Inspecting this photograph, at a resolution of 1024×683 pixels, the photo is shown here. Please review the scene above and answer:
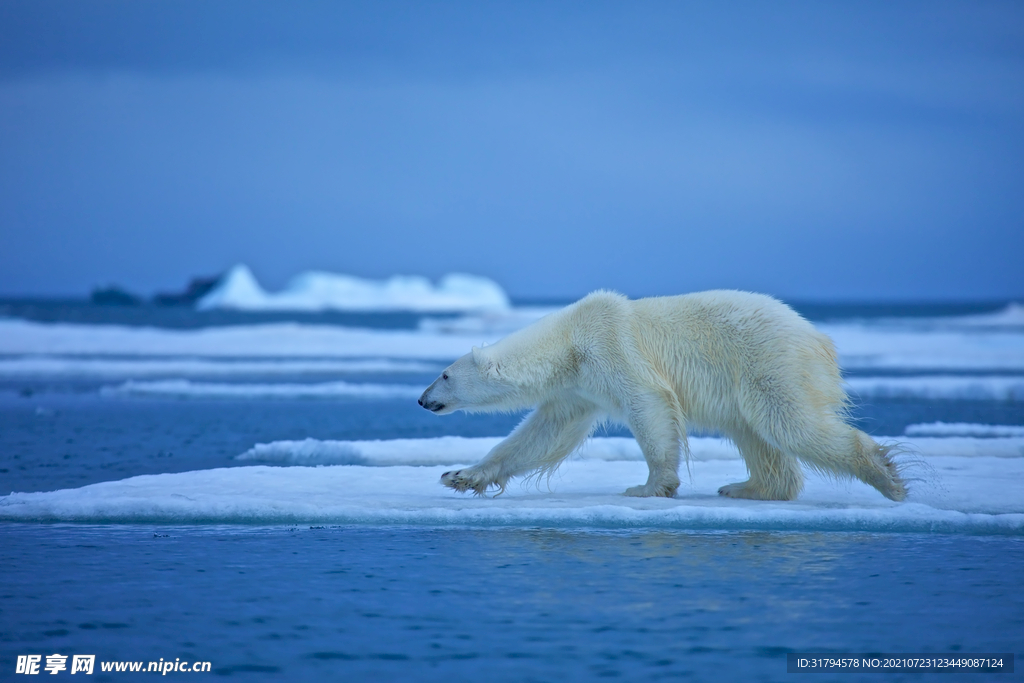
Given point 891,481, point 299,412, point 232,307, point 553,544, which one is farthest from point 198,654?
point 232,307

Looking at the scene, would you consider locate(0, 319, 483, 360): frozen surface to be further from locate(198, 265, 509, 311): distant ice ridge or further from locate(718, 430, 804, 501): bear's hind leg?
locate(198, 265, 509, 311): distant ice ridge

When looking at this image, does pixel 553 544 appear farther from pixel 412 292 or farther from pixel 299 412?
pixel 412 292

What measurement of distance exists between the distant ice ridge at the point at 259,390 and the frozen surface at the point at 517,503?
811cm

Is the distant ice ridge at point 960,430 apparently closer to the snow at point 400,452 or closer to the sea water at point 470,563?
the sea water at point 470,563

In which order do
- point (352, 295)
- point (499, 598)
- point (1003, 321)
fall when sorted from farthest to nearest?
point (352, 295) < point (1003, 321) < point (499, 598)

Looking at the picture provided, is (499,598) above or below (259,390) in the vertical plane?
below

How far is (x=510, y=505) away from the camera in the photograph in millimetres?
6359

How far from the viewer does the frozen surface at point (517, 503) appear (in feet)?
19.1

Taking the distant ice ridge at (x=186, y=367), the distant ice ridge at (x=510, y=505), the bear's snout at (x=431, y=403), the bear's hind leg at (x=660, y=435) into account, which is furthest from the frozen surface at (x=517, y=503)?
the distant ice ridge at (x=186, y=367)

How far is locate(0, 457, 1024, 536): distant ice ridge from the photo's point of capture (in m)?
5.81

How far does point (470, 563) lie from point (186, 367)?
56.7ft

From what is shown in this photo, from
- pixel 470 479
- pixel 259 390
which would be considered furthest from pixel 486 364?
pixel 259 390

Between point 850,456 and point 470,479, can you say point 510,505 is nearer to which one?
point 470,479

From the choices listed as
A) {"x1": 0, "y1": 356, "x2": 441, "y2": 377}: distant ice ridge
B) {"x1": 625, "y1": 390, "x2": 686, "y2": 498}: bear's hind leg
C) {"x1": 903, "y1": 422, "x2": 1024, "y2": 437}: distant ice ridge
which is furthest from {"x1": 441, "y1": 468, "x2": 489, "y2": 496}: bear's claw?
{"x1": 0, "y1": 356, "x2": 441, "y2": 377}: distant ice ridge
